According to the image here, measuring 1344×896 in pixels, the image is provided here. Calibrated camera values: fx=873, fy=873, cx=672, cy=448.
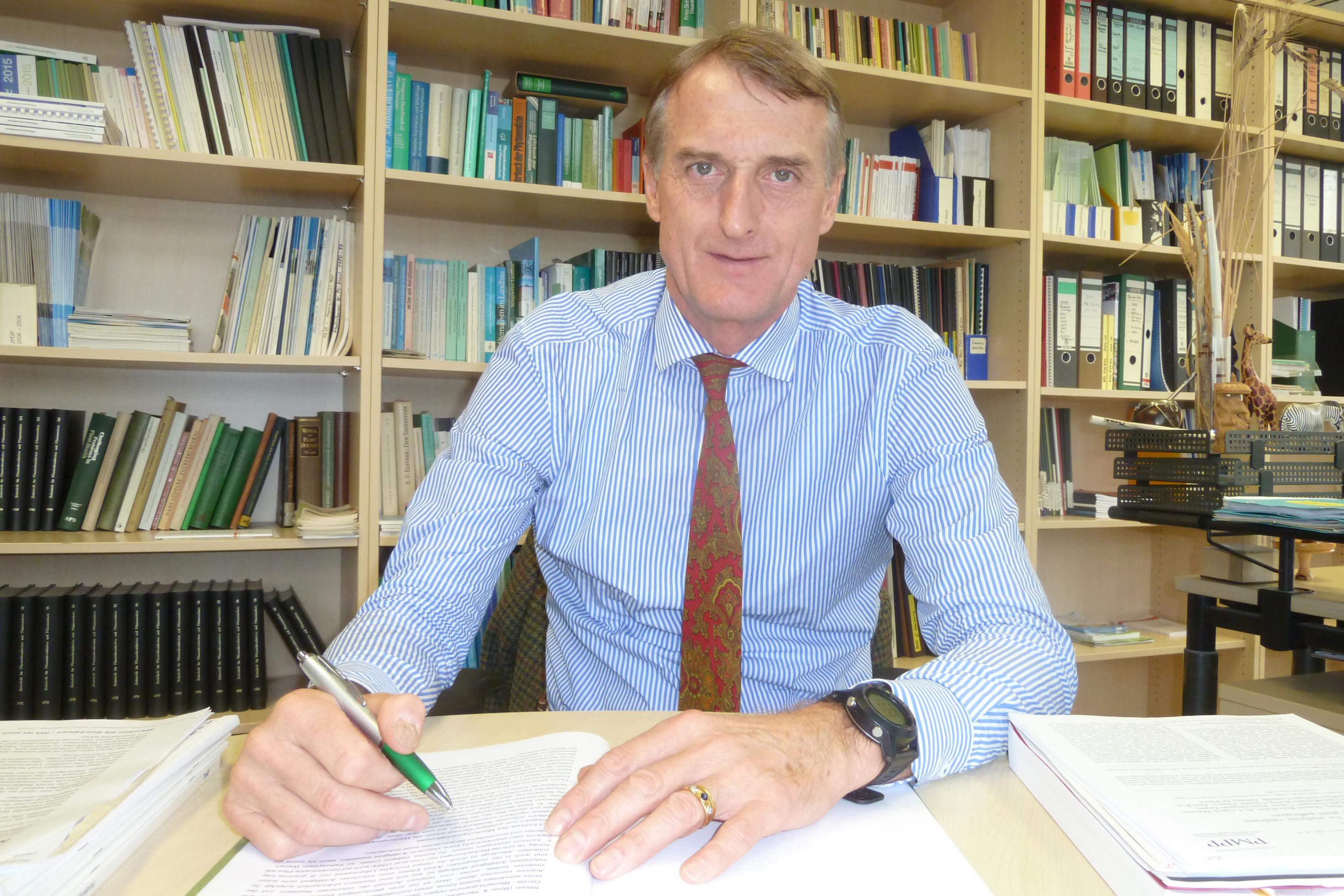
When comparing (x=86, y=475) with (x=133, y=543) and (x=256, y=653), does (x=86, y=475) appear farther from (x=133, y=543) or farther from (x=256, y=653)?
(x=256, y=653)

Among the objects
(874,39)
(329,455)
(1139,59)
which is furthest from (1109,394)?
(329,455)

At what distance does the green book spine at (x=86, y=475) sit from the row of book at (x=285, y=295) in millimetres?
304

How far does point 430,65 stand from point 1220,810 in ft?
7.92

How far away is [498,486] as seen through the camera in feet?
3.60

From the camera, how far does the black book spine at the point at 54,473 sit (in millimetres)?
1944

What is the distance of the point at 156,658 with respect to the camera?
1.96 meters

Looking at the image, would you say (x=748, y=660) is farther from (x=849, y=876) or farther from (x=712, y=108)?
(x=712, y=108)

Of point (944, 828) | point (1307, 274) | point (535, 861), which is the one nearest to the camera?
point (535, 861)

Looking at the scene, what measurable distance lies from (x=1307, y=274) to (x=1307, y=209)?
9.9 inches

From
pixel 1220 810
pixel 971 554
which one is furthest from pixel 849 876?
pixel 971 554

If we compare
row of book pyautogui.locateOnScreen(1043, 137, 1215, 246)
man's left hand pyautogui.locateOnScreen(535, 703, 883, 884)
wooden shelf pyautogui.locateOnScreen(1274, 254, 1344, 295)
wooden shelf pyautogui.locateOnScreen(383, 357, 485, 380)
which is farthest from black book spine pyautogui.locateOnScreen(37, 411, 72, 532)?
wooden shelf pyautogui.locateOnScreen(1274, 254, 1344, 295)

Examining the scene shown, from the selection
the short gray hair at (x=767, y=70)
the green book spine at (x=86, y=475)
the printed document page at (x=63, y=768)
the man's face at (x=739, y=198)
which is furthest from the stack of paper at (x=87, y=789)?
the green book spine at (x=86, y=475)

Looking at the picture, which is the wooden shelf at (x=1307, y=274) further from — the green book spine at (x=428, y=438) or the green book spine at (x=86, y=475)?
the green book spine at (x=86, y=475)

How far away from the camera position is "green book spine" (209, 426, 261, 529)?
208 centimetres
